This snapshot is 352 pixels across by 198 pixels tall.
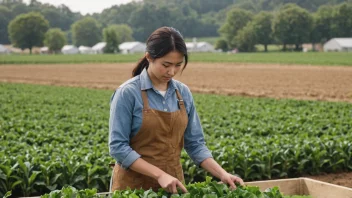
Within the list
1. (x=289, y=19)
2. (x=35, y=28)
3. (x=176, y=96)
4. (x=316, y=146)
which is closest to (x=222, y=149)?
(x=316, y=146)

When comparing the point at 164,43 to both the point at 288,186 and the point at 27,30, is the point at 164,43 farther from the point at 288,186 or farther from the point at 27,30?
the point at 27,30

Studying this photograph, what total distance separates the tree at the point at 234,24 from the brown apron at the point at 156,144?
4676 inches

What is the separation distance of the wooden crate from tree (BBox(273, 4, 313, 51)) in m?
96.9

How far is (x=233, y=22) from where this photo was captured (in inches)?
5064

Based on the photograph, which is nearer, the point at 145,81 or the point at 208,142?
the point at 145,81

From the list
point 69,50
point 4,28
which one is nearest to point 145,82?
point 4,28

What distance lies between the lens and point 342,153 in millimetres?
9711

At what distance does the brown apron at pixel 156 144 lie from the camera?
3.97m

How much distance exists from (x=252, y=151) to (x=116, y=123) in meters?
5.52

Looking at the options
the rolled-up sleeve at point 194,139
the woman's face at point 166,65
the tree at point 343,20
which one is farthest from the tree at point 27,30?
the woman's face at point 166,65

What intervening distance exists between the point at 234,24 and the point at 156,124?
12577cm

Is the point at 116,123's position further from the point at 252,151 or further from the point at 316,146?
the point at 316,146

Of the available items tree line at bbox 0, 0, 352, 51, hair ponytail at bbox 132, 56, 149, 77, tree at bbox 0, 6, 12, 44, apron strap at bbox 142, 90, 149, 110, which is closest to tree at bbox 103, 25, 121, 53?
tree line at bbox 0, 0, 352, 51

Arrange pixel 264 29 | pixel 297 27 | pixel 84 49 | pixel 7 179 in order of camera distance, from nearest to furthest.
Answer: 1. pixel 7 179
2. pixel 297 27
3. pixel 264 29
4. pixel 84 49
